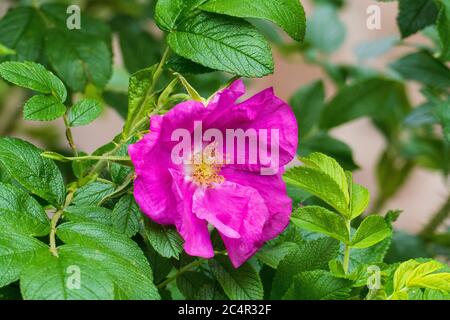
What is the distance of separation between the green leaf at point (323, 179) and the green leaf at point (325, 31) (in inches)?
28.5

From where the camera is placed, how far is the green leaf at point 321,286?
23.8 inches

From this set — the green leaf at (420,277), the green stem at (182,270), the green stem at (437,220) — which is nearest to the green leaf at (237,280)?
the green stem at (182,270)

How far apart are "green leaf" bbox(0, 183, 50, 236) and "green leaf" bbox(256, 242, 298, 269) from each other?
0.18m

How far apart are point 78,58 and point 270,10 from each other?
0.32m

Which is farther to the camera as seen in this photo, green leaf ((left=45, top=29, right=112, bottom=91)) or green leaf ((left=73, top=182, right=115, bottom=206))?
green leaf ((left=45, top=29, right=112, bottom=91))

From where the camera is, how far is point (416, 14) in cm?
84

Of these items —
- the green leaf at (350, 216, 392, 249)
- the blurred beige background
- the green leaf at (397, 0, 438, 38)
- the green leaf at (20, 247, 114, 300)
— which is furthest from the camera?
the blurred beige background

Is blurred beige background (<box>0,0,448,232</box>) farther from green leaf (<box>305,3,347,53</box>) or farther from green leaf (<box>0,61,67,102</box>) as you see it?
green leaf (<box>0,61,67,102</box>)

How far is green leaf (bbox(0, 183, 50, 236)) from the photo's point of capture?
0.59 metres

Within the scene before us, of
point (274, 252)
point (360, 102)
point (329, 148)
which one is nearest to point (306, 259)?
point (274, 252)

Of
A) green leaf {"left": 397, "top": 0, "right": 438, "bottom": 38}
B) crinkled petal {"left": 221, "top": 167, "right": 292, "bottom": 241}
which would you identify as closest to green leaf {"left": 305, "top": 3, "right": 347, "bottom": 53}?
green leaf {"left": 397, "top": 0, "right": 438, "bottom": 38}

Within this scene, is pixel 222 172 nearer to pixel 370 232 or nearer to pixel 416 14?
pixel 370 232

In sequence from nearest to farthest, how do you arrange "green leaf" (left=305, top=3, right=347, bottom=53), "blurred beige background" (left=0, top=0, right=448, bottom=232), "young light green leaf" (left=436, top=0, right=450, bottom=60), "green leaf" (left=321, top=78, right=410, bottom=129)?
"young light green leaf" (left=436, top=0, right=450, bottom=60)
"green leaf" (left=321, top=78, right=410, bottom=129)
"green leaf" (left=305, top=3, right=347, bottom=53)
"blurred beige background" (left=0, top=0, right=448, bottom=232)

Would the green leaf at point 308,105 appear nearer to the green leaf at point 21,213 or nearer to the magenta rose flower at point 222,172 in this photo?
the magenta rose flower at point 222,172
